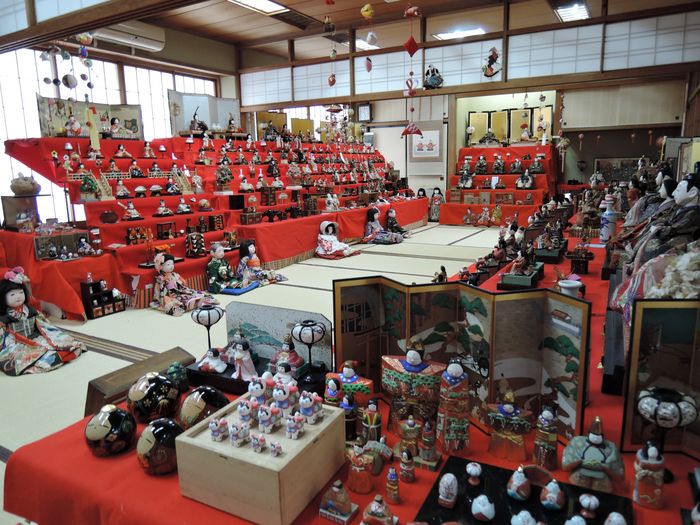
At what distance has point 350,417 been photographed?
4.58 feet

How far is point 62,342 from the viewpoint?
149 inches

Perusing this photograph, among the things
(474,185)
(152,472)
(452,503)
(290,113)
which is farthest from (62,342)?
(290,113)

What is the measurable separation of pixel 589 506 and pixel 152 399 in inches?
49.9

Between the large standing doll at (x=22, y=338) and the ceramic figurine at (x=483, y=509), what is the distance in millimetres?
3534

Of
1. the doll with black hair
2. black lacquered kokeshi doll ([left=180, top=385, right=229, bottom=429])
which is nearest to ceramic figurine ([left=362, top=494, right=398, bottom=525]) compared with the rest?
black lacquered kokeshi doll ([left=180, top=385, right=229, bottom=429])

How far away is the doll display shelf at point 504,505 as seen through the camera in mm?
1044

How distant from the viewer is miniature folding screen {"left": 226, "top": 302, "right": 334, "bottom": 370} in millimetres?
1737

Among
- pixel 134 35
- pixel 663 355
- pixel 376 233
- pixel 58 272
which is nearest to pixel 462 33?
pixel 376 233

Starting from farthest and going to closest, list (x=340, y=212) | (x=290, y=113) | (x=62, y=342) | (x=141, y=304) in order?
(x=290, y=113) < (x=340, y=212) < (x=141, y=304) < (x=62, y=342)

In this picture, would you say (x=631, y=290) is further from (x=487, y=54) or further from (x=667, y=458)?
(x=487, y=54)

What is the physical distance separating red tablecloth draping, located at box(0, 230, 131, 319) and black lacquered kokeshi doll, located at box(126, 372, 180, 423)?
3.56m

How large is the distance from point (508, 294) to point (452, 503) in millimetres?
549

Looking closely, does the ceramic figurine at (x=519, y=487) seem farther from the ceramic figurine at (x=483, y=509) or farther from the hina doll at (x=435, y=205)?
the hina doll at (x=435, y=205)

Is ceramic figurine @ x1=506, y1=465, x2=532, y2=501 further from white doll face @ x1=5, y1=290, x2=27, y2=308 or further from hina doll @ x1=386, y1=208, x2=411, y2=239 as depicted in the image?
hina doll @ x1=386, y1=208, x2=411, y2=239
